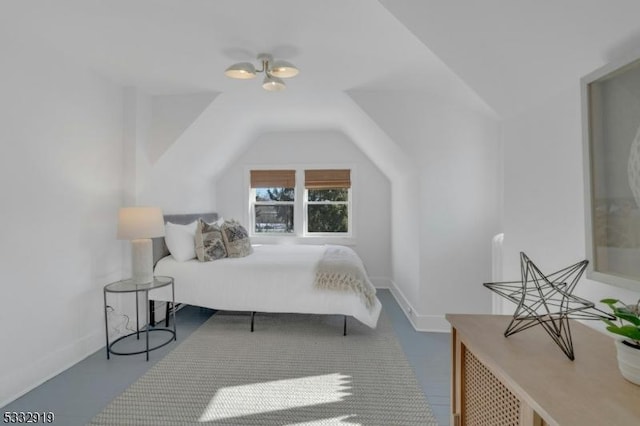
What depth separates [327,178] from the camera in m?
5.11

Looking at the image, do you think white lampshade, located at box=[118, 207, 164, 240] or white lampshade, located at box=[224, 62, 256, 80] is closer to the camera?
white lampshade, located at box=[224, 62, 256, 80]

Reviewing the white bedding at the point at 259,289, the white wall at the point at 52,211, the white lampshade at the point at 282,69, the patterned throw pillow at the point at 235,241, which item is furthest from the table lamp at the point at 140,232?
the white lampshade at the point at 282,69

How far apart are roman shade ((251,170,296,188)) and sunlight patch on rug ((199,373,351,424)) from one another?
11.0 ft

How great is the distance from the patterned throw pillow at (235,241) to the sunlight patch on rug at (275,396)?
5.31ft

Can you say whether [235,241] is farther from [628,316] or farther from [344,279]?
[628,316]

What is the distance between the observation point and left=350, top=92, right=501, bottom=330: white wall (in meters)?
3.11

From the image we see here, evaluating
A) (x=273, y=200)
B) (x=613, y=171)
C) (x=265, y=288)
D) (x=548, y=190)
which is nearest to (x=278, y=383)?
(x=265, y=288)

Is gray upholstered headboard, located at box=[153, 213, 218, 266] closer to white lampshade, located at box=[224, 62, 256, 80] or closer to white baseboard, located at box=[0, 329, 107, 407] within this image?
white baseboard, located at box=[0, 329, 107, 407]

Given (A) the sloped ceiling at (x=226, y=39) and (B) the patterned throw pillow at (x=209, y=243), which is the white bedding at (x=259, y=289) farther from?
(A) the sloped ceiling at (x=226, y=39)

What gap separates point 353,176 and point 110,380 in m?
3.87

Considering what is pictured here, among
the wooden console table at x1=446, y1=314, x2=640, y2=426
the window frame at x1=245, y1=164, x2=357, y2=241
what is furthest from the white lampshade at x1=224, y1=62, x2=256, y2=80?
the window frame at x1=245, y1=164, x2=357, y2=241

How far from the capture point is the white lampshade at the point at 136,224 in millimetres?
2715

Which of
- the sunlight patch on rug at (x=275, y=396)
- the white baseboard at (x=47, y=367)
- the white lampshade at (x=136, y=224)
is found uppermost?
the white lampshade at (x=136, y=224)

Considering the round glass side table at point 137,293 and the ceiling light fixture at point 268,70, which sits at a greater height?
the ceiling light fixture at point 268,70
